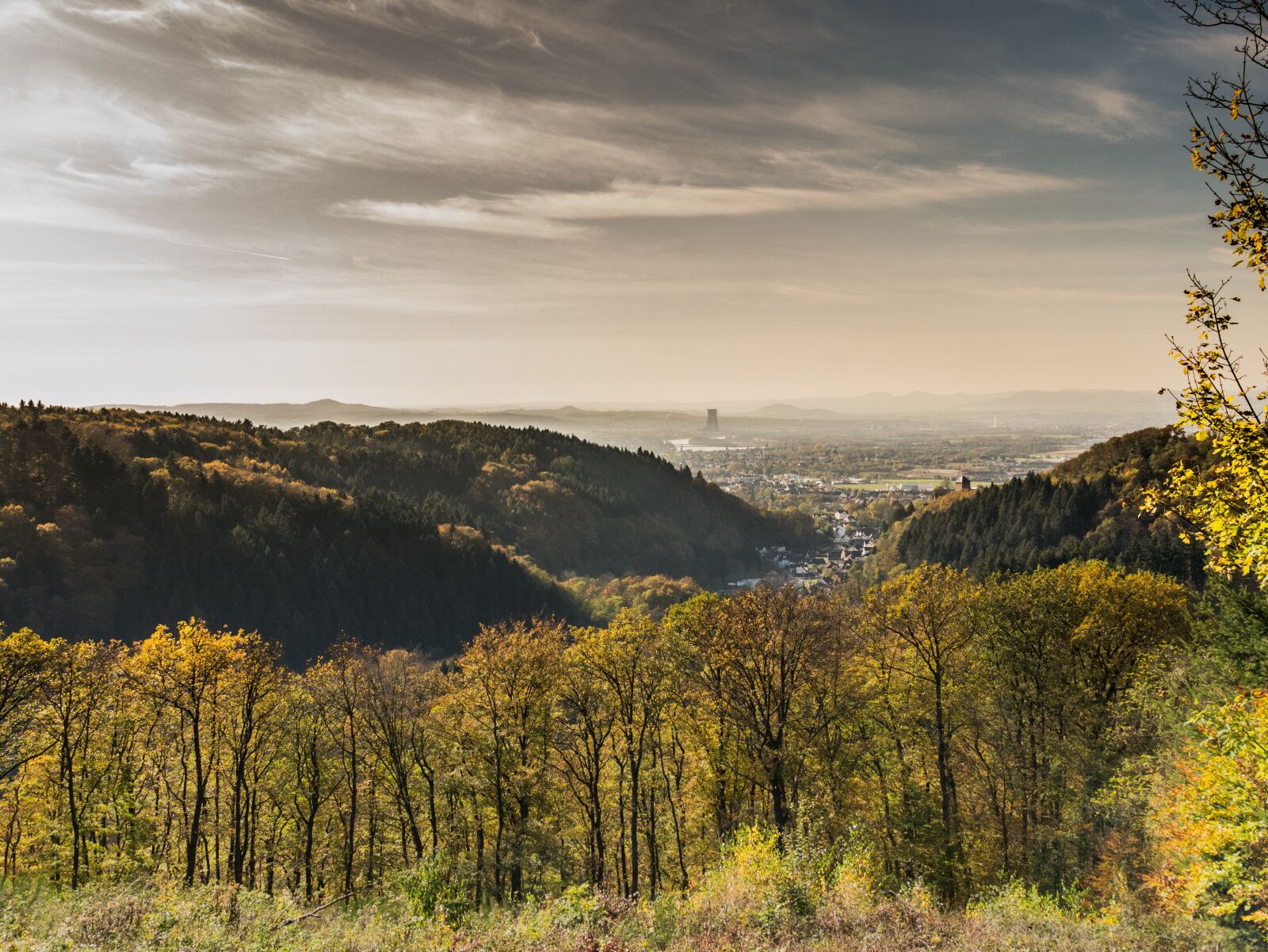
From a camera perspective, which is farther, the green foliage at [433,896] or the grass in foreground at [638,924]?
the green foliage at [433,896]

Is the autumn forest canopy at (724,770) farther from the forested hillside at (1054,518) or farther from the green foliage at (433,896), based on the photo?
the forested hillside at (1054,518)

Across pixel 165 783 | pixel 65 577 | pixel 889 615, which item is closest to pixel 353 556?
pixel 65 577

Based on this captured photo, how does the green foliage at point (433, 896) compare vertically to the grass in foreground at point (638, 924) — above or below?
below

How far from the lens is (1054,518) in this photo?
368 ft

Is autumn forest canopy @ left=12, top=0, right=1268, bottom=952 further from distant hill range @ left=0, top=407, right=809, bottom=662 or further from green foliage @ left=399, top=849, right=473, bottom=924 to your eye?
distant hill range @ left=0, top=407, right=809, bottom=662

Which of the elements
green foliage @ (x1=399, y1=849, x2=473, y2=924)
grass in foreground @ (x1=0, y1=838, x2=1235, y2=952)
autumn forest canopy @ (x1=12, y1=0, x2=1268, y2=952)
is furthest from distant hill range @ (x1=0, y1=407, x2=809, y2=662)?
grass in foreground @ (x1=0, y1=838, x2=1235, y2=952)

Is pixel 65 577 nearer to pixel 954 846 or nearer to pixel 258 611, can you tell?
pixel 258 611

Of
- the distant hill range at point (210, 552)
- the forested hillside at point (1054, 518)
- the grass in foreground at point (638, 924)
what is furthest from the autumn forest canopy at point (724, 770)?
the distant hill range at point (210, 552)

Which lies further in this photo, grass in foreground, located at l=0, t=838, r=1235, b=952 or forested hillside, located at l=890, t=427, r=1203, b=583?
forested hillside, located at l=890, t=427, r=1203, b=583

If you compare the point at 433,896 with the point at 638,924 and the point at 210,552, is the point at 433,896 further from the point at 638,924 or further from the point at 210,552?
the point at 210,552

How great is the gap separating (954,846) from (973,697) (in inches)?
270

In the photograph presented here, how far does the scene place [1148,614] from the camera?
2747cm

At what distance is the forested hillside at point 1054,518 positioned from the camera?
9250cm

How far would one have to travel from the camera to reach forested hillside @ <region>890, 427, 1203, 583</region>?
92500mm
